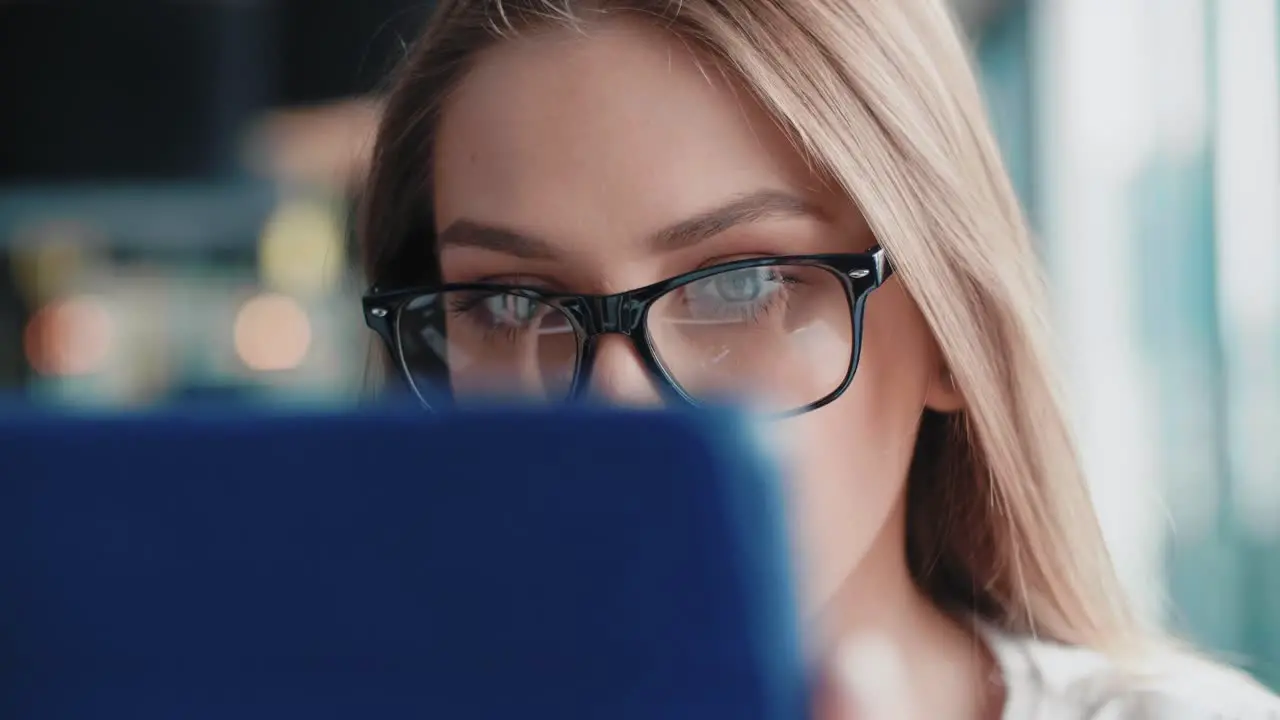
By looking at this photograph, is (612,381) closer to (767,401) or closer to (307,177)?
(767,401)

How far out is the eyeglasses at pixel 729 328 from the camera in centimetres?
74

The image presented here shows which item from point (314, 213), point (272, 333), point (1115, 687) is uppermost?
point (314, 213)

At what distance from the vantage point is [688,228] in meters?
0.73

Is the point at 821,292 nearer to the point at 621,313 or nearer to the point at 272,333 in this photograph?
the point at 621,313

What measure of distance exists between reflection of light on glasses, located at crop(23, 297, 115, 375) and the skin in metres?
3.43

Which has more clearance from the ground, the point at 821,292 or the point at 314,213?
the point at 314,213

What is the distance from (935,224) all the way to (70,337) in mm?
3660

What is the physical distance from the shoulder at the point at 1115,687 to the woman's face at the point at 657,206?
0.51 ft

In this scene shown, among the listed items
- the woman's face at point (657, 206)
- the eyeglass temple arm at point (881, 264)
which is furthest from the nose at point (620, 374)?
the eyeglass temple arm at point (881, 264)

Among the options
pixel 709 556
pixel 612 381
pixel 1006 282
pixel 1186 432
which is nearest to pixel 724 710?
pixel 709 556

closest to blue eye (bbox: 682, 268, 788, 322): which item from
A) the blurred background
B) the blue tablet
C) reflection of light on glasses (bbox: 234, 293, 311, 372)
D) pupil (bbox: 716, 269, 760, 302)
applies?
pupil (bbox: 716, 269, 760, 302)

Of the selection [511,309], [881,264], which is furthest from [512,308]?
[881,264]

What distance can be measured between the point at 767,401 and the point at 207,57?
3.44m

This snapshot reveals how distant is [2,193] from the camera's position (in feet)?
12.4
